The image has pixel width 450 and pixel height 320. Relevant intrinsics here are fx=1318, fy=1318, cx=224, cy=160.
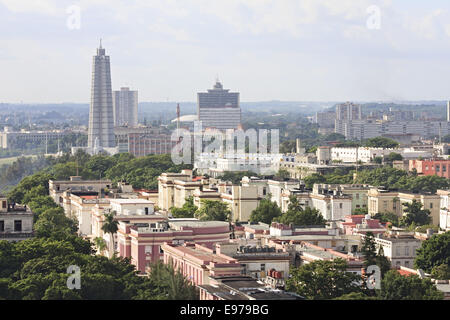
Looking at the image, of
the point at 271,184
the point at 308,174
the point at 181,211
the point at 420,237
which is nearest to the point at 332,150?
the point at 308,174

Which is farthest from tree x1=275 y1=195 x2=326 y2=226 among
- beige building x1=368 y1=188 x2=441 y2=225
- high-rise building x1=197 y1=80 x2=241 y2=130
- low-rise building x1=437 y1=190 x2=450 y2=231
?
high-rise building x1=197 y1=80 x2=241 y2=130

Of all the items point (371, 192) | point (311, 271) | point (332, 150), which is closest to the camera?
point (311, 271)

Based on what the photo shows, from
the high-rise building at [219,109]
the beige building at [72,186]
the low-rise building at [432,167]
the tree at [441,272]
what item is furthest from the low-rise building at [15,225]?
the high-rise building at [219,109]

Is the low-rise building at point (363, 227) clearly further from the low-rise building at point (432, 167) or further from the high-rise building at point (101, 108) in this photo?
the high-rise building at point (101, 108)

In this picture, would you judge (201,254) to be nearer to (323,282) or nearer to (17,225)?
(323,282)

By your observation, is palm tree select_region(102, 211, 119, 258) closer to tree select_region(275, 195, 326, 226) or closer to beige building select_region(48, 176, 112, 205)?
tree select_region(275, 195, 326, 226)
